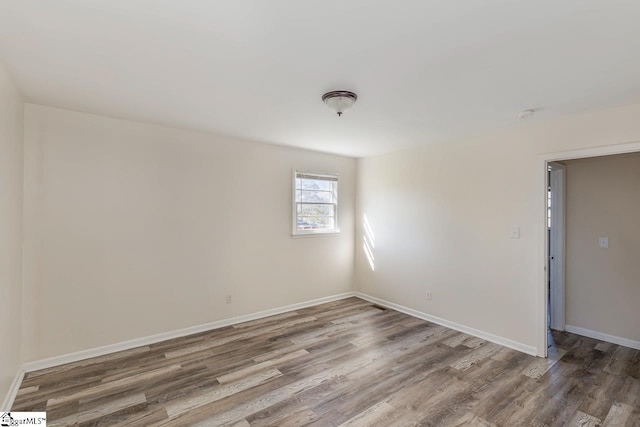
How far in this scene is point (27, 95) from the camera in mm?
2641

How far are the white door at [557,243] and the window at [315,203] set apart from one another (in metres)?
3.08

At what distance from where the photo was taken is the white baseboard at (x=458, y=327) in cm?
334

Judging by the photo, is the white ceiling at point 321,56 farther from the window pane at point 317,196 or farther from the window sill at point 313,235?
the window sill at point 313,235

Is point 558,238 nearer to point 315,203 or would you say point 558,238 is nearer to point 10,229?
point 315,203

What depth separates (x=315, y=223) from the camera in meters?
5.04

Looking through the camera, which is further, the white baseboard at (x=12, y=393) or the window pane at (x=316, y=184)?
the window pane at (x=316, y=184)

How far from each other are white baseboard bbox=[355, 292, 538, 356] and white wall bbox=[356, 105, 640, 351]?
0.15 ft

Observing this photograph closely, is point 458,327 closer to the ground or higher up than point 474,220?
closer to the ground

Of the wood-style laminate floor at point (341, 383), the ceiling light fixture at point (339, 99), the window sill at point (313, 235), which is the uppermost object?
the ceiling light fixture at point (339, 99)

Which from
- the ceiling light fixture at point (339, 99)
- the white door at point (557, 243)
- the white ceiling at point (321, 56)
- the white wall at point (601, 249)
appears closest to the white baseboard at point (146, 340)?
the white ceiling at point (321, 56)

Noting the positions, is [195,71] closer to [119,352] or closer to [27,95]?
[27,95]

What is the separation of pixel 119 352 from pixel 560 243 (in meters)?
5.50

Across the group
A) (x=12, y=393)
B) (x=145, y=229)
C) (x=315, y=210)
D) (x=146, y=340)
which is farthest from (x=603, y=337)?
(x=12, y=393)

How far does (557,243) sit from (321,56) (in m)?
3.96
